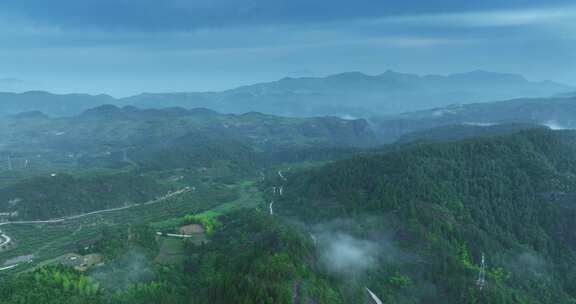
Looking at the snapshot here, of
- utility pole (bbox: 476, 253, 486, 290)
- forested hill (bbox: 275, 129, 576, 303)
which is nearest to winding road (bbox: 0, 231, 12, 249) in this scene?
forested hill (bbox: 275, 129, 576, 303)

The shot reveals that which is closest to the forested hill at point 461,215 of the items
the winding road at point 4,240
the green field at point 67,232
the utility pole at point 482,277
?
the utility pole at point 482,277

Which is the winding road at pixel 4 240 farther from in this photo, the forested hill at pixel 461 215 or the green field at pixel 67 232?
the forested hill at pixel 461 215

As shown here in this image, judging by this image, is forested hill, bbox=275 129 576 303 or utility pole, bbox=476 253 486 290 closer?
utility pole, bbox=476 253 486 290

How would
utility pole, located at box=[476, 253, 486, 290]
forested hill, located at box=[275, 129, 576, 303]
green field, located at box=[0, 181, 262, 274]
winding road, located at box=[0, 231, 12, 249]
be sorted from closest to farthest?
utility pole, located at box=[476, 253, 486, 290] < forested hill, located at box=[275, 129, 576, 303] < green field, located at box=[0, 181, 262, 274] < winding road, located at box=[0, 231, 12, 249]

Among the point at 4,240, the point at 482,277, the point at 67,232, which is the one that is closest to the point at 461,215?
the point at 482,277

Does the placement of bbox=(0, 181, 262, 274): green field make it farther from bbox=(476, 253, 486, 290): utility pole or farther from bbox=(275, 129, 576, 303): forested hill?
bbox=(476, 253, 486, 290): utility pole

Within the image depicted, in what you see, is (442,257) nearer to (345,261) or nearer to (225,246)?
(345,261)

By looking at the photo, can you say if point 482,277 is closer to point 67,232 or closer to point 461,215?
point 461,215

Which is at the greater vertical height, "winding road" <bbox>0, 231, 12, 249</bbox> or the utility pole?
the utility pole

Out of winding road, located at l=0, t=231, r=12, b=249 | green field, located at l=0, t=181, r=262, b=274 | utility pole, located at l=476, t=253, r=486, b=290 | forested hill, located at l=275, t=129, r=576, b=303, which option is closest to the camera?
utility pole, located at l=476, t=253, r=486, b=290
